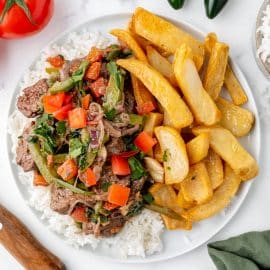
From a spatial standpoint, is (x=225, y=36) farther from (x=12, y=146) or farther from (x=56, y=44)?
(x=12, y=146)

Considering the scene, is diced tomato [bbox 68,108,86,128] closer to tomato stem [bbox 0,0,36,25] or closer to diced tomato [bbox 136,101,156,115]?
diced tomato [bbox 136,101,156,115]

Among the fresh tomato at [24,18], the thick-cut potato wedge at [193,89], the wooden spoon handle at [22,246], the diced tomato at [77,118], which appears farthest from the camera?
the wooden spoon handle at [22,246]

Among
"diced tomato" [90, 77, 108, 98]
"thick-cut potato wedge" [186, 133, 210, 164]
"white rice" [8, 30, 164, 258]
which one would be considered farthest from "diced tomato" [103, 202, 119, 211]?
"diced tomato" [90, 77, 108, 98]

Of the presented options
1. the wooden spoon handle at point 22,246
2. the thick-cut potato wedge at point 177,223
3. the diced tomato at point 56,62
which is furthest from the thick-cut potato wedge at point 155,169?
the wooden spoon handle at point 22,246

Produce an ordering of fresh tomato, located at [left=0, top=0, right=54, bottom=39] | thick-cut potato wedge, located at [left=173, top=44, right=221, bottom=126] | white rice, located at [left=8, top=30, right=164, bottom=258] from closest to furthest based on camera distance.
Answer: thick-cut potato wedge, located at [left=173, top=44, right=221, bottom=126] < fresh tomato, located at [left=0, top=0, right=54, bottom=39] < white rice, located at [left=8, top=30, right=164, bottom=258]

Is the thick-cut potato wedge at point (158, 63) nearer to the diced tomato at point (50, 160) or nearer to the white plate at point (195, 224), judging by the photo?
the white plate at point (195, 224)

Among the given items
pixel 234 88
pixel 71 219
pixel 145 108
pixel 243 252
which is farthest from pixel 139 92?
pixel 243 252
